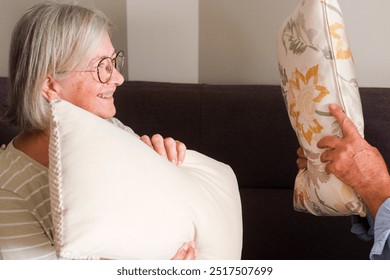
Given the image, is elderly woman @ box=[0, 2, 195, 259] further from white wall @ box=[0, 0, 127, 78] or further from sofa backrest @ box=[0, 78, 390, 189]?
white wall @ box=[0, 0, 127, 78]

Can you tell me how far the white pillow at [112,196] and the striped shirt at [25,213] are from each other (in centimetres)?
24

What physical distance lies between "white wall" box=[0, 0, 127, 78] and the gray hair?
A: 63 centimetres

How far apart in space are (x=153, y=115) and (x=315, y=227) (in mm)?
569

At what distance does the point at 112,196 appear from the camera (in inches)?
35.3

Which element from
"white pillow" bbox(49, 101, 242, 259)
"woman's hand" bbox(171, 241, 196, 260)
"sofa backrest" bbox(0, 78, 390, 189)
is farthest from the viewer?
"sofa backrest" bbox(0, 78, 390, 189)

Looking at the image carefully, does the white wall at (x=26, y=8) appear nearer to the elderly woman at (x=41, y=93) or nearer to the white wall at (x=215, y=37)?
the white wall at (x=215, y=37)

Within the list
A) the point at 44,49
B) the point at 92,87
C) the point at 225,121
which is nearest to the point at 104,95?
the point at 92,87

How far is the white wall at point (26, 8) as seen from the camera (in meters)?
→ 1.84

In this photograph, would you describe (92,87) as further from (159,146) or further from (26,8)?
(26,8)

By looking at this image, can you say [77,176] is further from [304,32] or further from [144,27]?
[144,27]

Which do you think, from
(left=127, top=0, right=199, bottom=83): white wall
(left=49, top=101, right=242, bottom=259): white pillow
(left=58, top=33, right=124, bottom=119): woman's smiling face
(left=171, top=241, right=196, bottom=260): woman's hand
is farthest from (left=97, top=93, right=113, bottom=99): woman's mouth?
(left=127, top=0, right=199, bottom=83): white wall

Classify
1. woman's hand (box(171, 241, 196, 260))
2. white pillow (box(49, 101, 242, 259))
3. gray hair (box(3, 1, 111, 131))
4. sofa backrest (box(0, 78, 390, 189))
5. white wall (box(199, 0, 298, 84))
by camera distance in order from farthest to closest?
white wall (box(199, 0, 298, 84)) < sofa backrest (box(0, 78, 390, 189)) < gray hair (box(3, 1, 111, 131)) < woman's hand (box(171, 241, 196, 260)) < white pillow (box(49, 101, 242, 259))

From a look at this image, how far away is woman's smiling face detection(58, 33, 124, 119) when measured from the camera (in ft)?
3.91

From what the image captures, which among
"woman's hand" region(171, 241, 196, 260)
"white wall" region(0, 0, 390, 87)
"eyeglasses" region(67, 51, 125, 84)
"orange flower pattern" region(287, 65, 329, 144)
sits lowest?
"woman's hand" region(171, 241, 196, 260)
